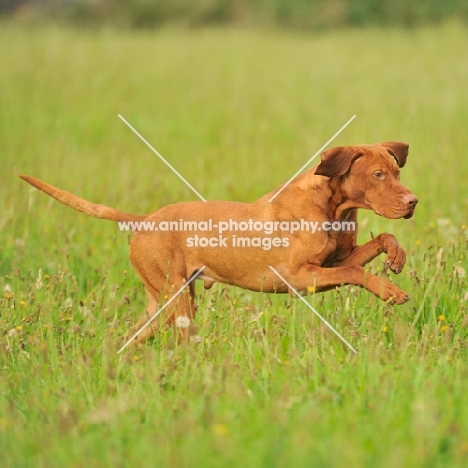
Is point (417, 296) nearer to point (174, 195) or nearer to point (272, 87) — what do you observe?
point (174, 195)

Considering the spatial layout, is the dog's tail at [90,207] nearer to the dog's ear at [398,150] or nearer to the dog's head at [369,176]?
the dog's head at [369,176]

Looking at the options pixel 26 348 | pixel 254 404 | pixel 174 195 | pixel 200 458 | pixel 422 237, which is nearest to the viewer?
pixel 200 458

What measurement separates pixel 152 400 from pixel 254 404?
15.8 inches

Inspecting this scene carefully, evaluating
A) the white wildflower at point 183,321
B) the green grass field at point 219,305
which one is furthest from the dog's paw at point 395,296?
the white wildflower at point 183,321

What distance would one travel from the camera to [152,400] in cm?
382

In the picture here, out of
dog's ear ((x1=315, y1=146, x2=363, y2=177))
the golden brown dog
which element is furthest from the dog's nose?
dog's ear ((x1=315, y1=146, x2=363, y2=177))

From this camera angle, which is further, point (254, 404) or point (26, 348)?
point (26, 348)

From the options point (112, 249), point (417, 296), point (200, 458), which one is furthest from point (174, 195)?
point (200, 458)

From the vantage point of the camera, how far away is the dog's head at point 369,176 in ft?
15.5

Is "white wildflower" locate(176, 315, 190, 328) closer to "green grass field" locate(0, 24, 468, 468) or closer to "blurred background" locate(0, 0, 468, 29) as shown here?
"green grass field" locate(0, 24, 468, 468)

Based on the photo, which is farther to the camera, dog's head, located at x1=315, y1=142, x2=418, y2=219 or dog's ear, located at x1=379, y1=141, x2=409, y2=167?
dog's ear, located at x1=379, y1=141, x2=409, y2=167

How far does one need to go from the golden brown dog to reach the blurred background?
57.1ft

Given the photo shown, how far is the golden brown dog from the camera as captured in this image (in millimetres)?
4754

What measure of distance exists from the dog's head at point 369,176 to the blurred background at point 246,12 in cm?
1777
